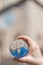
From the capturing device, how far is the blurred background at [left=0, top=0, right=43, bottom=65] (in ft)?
5.92

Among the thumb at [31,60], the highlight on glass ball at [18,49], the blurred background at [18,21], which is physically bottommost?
the thumb at [31,60]

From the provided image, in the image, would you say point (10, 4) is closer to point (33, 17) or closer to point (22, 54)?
point (33, 17)

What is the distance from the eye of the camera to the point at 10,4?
6.04ft

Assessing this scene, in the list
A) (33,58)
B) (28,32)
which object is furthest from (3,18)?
(33,58)

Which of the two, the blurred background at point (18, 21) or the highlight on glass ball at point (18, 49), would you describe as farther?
the blurred background at point (18, 21)

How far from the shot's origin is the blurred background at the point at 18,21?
5.92 feet

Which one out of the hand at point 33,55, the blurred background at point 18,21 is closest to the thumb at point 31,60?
the hand at point 33,55

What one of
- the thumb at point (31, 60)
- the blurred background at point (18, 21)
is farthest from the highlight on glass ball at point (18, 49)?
the blurred background at point (18, 21)

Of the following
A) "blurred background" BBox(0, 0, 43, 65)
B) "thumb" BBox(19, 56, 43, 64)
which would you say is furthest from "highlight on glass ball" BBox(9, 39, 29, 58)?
"blurred background" BBox(0, 0, 43, 65)

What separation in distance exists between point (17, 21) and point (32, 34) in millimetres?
199

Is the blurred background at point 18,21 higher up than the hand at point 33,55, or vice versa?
the blurred background at point 18,21

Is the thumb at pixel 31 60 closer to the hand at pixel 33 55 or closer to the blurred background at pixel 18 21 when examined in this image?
the hand at pixel 33 55

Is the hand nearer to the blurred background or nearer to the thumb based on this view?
the thumb

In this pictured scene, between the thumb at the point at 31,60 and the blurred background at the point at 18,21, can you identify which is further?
the blurred background at the point at 18,21
